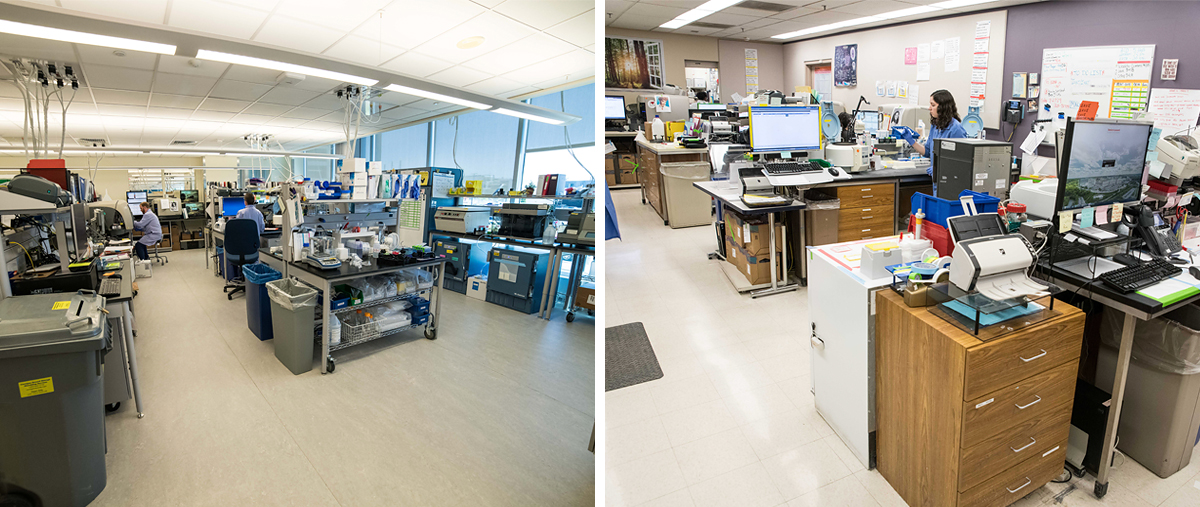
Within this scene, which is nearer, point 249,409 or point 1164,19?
point 249,409

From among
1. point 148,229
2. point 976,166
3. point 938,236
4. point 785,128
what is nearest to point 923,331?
point 938,236

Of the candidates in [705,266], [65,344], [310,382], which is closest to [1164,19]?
[705,266]

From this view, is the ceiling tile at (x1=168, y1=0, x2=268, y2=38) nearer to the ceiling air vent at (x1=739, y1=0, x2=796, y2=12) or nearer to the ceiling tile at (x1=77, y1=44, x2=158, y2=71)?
the ceiling tile at (x1=77, y1=44, x2=158, y2=71)

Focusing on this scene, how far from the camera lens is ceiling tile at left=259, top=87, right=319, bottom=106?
19.4ft

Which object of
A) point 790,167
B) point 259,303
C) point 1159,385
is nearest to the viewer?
point 1159,385

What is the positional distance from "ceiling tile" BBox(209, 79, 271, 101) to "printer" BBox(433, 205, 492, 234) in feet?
7.90

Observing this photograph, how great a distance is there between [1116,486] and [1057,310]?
0.74 m

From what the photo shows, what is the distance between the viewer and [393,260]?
11.6 ft

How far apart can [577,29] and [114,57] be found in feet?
13.2

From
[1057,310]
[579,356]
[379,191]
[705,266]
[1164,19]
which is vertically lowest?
[579,356]

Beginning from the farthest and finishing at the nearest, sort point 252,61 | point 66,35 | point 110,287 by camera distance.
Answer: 1. point 252,61
2. point 110,287
3. point 66,35

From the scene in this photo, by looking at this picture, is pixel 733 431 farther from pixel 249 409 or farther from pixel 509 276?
pixel 509 276

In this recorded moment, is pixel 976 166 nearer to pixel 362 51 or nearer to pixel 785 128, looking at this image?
pixel 785 128

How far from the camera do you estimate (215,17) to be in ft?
11.4
